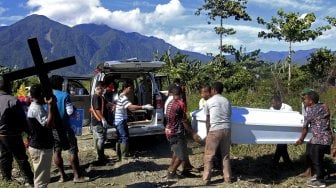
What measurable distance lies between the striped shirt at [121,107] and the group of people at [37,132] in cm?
145

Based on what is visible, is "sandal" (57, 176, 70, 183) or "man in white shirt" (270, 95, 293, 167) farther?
"man in white shirt" (270, 95, 293, 167)

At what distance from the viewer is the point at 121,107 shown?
9031 mm

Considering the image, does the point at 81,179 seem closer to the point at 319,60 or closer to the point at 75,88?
the point at 75,88

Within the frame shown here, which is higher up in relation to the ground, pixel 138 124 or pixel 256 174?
pixel 138 124

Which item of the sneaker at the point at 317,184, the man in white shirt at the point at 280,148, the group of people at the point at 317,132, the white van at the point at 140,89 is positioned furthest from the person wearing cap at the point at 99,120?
the sneaker at the point at 317,184

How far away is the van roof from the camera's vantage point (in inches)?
374

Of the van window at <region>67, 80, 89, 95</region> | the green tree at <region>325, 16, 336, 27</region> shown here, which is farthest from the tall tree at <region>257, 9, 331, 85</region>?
the van window at <region>67, 80, 89, 95</region>

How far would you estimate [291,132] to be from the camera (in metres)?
7.74

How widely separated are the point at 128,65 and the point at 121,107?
1013 millimetres

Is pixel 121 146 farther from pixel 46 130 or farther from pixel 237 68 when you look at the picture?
pixel 237 68

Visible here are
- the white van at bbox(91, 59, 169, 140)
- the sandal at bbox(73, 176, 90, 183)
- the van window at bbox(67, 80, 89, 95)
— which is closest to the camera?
the sandal at bbox(73, 176, 90, 183)

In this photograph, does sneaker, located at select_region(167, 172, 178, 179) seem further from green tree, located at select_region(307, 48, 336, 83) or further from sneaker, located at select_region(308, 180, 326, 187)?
green tree, located at select_region(307, 48, 336, 83)

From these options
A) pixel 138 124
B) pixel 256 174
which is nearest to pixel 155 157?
pixel 138 124

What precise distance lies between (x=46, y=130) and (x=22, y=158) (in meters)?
1.54
